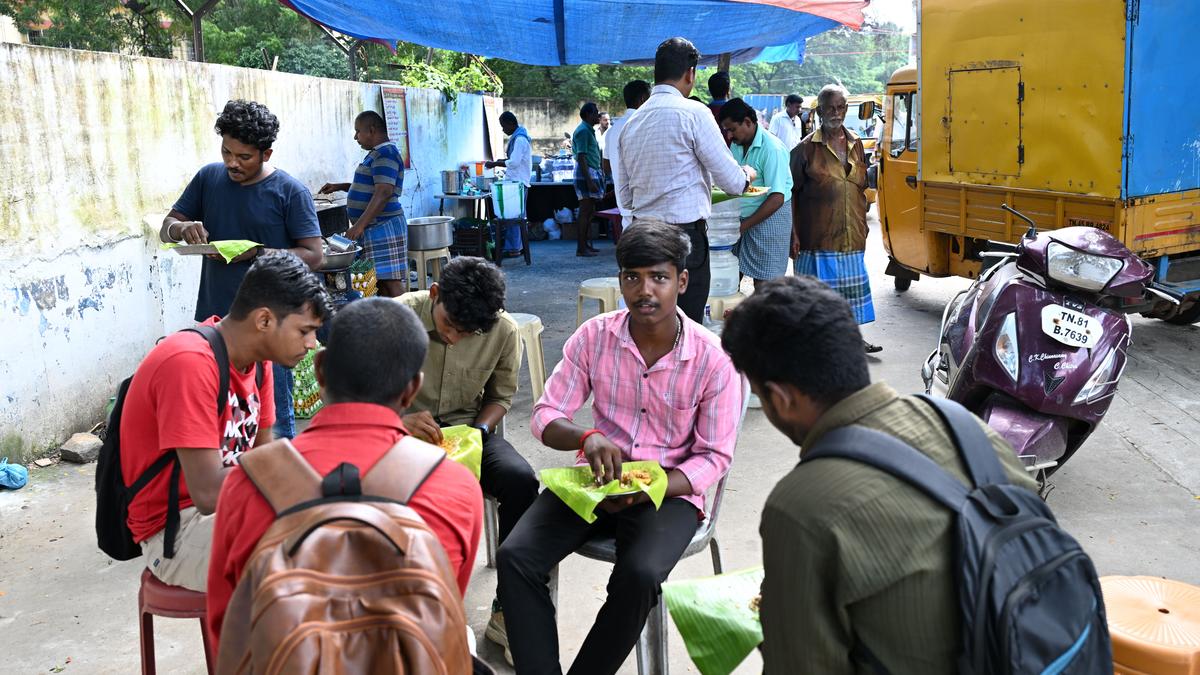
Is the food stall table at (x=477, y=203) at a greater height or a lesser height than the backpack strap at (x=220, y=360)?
greater

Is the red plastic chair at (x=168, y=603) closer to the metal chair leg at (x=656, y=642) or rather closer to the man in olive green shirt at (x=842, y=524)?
the metal chair leg at (x=656, y=642)

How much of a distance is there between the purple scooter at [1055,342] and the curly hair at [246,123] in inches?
122

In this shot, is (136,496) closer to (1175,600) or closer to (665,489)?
(665,489)

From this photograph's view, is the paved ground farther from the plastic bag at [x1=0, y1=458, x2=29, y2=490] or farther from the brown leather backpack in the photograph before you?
the brown leather backpack

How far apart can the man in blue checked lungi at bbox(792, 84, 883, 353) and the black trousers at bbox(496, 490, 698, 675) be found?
3910 mm

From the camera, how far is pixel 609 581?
2771 mm

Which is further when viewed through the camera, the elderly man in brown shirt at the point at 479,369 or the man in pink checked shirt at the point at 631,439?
the elderly man in brown shirt at the point at 479,369

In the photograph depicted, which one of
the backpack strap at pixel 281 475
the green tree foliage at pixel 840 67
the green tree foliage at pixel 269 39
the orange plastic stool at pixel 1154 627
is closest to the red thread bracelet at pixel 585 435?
the backpack strap at pixel 281 475

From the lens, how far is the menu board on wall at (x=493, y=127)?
15.5 m

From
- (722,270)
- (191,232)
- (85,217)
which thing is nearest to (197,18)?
(85,217)

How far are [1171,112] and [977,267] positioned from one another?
1.79 metres

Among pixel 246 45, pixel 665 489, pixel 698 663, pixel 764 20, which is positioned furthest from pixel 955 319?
pixel 246 45

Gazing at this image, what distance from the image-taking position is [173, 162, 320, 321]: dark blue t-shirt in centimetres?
419

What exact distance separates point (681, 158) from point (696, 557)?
221 cm
